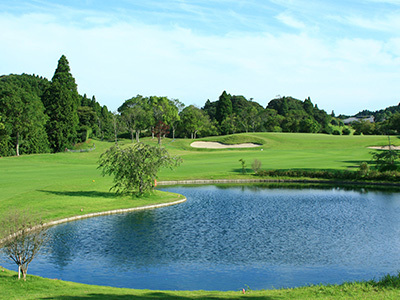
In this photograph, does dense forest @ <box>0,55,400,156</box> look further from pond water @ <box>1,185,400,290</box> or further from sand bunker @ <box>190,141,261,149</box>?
pond water @ <box>1,185,400,290</box>

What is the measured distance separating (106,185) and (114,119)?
73968mm

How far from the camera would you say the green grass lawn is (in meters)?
12.9

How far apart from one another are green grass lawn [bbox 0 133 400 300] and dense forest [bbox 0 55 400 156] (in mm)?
15008

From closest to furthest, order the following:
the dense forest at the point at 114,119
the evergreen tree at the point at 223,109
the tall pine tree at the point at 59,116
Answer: the dense forest at the point at 114,119, the tall pine tree at the point at 59,116, the evergreen tree at the point at 223,109

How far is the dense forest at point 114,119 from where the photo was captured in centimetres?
7706

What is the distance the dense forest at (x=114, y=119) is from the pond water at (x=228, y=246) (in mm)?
50310

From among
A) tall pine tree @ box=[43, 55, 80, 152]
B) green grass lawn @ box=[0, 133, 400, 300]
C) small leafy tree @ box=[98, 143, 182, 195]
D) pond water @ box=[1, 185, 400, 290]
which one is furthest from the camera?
tall pine tree @ box=[43, 55, 80, 152]

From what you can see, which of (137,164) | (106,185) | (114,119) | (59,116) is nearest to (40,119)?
(59,116)

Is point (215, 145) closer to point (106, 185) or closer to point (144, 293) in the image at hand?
point (106, 185)

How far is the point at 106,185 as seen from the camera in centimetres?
3947

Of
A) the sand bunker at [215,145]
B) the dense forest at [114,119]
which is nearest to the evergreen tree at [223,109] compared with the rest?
the dense forest at [114,119]

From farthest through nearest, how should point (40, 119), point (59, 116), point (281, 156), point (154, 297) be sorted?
point (59, 116) < point (40, 119) < point (281, 156) < point (154, 297)

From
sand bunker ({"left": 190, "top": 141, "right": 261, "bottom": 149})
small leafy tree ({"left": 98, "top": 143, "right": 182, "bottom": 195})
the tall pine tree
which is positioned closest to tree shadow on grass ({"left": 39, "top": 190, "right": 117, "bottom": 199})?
small leafy tree ({"left": 98, "top": 143, "right": 182, "bottom": 195})

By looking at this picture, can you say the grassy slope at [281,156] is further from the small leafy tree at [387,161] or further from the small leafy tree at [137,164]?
the small leafy tree at [137,164]
